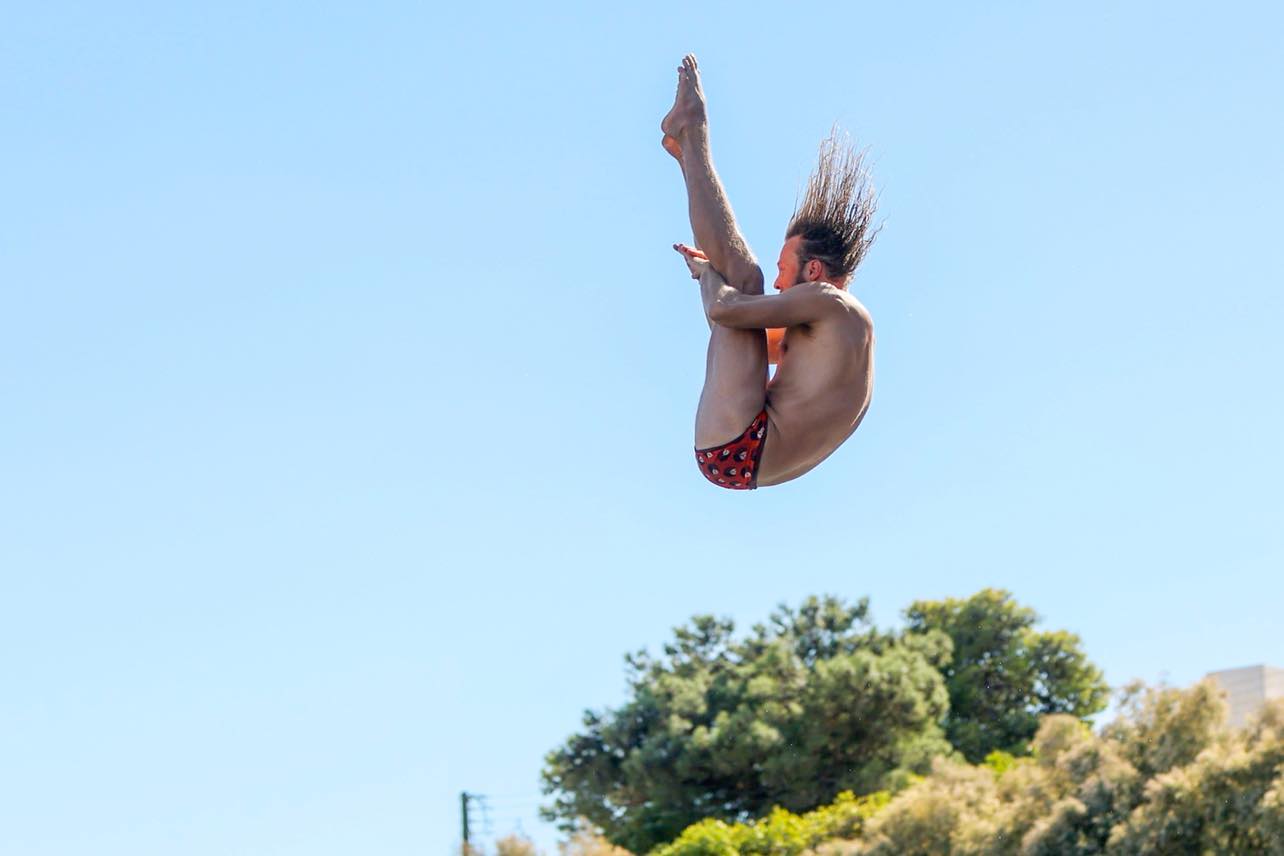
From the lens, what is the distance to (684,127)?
20.2 feet

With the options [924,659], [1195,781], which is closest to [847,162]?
[1195,781]

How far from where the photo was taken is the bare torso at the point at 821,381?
6.04 meters

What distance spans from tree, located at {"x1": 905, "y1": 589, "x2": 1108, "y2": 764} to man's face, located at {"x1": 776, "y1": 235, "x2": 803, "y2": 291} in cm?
3283

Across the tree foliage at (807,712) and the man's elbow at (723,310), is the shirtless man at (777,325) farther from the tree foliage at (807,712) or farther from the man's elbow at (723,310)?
the tree foliage at (807,712)

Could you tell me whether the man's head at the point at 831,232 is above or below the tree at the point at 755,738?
below

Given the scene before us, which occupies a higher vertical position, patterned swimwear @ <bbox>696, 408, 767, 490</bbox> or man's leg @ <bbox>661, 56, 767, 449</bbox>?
man's leg @ <bbox>661, 56, 767, 449</bbox>

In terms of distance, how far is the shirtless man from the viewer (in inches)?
237

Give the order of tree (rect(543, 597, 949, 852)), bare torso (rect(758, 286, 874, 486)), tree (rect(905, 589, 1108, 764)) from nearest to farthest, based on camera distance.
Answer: bare torso (rect(758, 286, 874, 486)), tree (rect(543, 597, 949, 852)), tree (rect(905, 589, 1108, 764))

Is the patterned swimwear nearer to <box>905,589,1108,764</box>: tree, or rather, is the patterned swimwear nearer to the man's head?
the man's head

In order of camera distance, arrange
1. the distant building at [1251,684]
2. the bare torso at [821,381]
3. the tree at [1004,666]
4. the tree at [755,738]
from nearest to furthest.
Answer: the bare torso at [821,381]
the tree at [755,738]
the tree at [1004,666]
the distant building at [1251,684]

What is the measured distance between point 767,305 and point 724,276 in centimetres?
29

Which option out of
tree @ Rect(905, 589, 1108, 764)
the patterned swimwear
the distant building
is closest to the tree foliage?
tree @ Rect(905, 589, 1108, 764)

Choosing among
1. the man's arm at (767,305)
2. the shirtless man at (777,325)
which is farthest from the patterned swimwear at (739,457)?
the man's arm at (767,305)

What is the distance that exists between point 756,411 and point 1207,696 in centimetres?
1363
